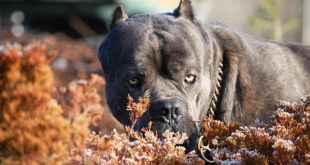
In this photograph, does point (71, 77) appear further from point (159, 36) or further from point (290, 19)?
point (290, 19)

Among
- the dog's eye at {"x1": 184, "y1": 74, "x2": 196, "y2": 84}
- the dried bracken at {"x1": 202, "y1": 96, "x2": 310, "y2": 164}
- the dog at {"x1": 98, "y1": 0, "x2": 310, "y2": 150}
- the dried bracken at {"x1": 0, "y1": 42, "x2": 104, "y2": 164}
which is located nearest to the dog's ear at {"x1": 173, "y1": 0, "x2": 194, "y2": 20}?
the dog at {"x1": 98, "y1": 0, "x2": 310, "y2": 150}

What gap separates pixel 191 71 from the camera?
3449 mm

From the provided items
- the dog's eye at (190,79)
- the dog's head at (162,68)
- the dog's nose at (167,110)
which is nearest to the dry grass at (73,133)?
the dog's nose at (167,110)

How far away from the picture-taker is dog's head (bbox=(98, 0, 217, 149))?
3213mm

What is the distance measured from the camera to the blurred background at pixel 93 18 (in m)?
10.3

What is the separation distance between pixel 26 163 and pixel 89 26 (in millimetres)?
11192

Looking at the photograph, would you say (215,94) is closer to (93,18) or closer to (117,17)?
(117,17)

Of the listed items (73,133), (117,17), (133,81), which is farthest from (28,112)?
(117,17)

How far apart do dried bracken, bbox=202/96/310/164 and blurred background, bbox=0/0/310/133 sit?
22.8 feet

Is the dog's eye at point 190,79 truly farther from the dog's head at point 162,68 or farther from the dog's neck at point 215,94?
the dog's neck at point 215,94

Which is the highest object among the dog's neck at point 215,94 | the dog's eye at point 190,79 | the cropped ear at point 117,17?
the cropped ear at point 117,17

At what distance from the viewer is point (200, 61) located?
354 cm

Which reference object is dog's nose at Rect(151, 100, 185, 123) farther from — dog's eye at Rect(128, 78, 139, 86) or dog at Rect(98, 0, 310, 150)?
dog's eye at Rect(128, 78, 139, 86)

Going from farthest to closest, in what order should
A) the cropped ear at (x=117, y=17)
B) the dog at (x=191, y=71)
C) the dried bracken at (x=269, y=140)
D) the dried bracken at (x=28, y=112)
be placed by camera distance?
the cropped ear at (x=117, y=17) → the dog at (x=191, y=71) → the dried bracken at (x=269, y=140) → the dried bracken at (x=28, y=112)
